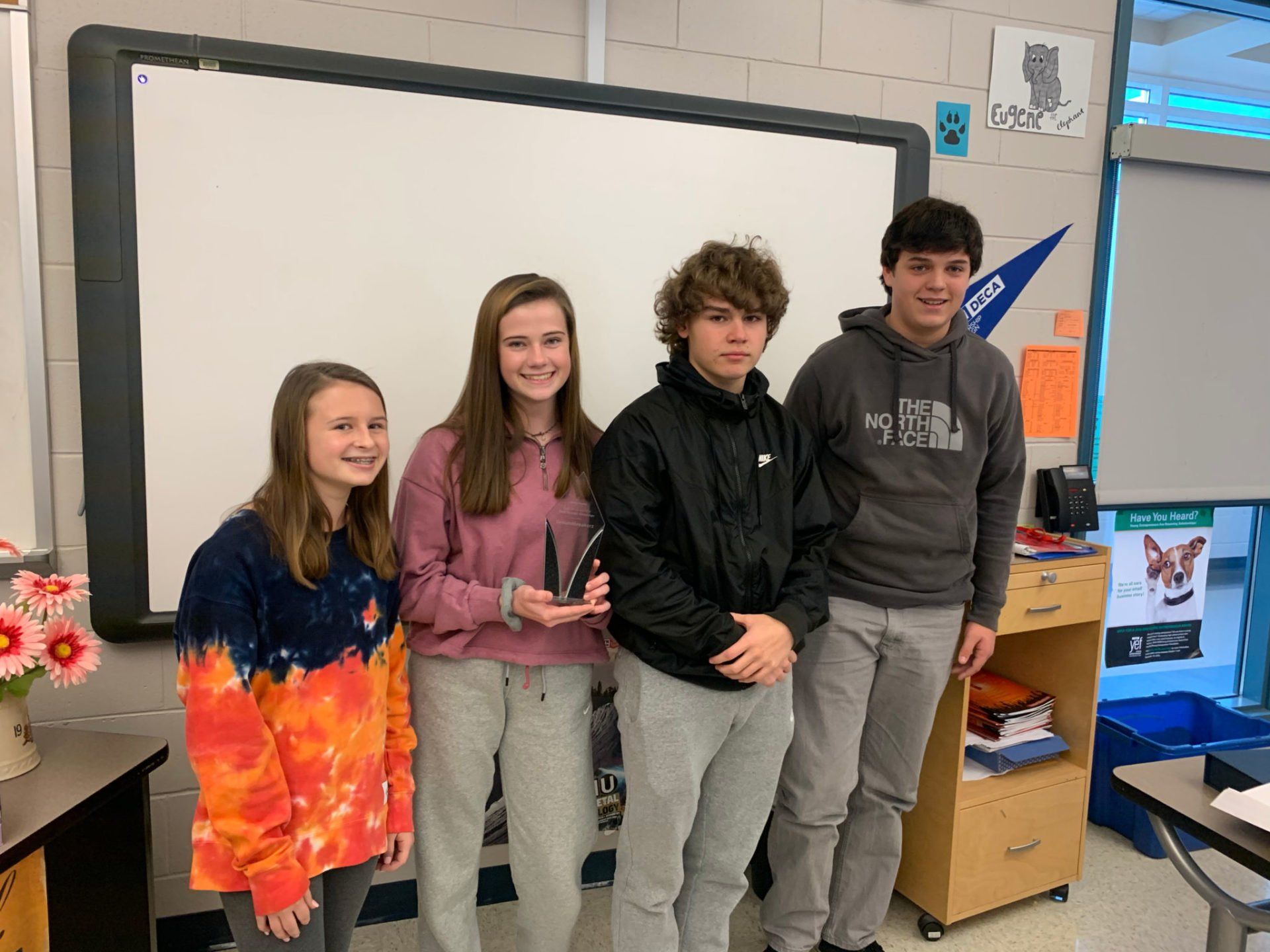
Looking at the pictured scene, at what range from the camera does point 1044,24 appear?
7.82 feet

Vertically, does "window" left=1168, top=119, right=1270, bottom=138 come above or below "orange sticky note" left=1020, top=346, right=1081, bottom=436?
above

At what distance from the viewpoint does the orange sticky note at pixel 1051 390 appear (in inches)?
98.3

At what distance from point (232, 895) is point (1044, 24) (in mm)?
2848

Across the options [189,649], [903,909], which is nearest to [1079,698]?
[903,909]

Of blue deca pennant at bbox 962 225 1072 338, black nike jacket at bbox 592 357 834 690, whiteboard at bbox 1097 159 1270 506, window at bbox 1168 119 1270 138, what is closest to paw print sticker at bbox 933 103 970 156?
blue deca pennant at bbox 962 225 1072 338

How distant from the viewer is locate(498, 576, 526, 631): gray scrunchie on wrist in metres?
1.34

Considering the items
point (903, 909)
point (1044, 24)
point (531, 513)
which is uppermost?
point (1044, 24)

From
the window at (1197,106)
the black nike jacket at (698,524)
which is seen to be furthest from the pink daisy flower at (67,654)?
the window at (1197,106)

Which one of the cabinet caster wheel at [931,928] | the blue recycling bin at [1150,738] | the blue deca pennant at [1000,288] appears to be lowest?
the cabinet caster wheel at [931,928]

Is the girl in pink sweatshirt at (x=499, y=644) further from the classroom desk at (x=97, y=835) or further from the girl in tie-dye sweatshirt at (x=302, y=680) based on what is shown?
the classroom desk at (x=97, y=835)

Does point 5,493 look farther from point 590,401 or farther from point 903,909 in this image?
point 903,909

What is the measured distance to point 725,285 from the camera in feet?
4.66

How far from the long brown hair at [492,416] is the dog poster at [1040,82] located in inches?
65.8

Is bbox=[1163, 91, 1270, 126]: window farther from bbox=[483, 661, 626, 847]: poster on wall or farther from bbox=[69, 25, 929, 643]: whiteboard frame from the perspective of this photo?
bbox=[483, 661, 626, 847]: poster on wall
